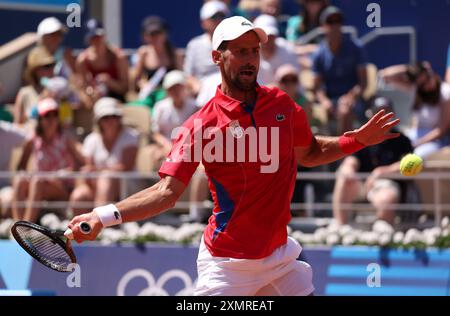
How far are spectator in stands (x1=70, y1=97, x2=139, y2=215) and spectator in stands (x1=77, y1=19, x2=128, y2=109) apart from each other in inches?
42.2

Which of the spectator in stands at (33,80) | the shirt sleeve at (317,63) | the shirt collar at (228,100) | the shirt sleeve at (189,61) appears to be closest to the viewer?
the shirt collar at (228,100)

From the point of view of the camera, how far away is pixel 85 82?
11.8 meters

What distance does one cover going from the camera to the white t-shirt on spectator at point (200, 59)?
11102 mm

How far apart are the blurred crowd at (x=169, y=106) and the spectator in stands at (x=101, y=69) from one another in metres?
0.01

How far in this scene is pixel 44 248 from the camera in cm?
593

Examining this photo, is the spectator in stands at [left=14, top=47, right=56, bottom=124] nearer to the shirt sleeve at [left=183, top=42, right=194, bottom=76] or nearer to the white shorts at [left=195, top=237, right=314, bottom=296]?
the shirt sleeve at [left=183, top=42, right=194, bottom=76]

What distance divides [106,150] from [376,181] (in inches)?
103

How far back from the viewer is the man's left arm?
625 centimetres
